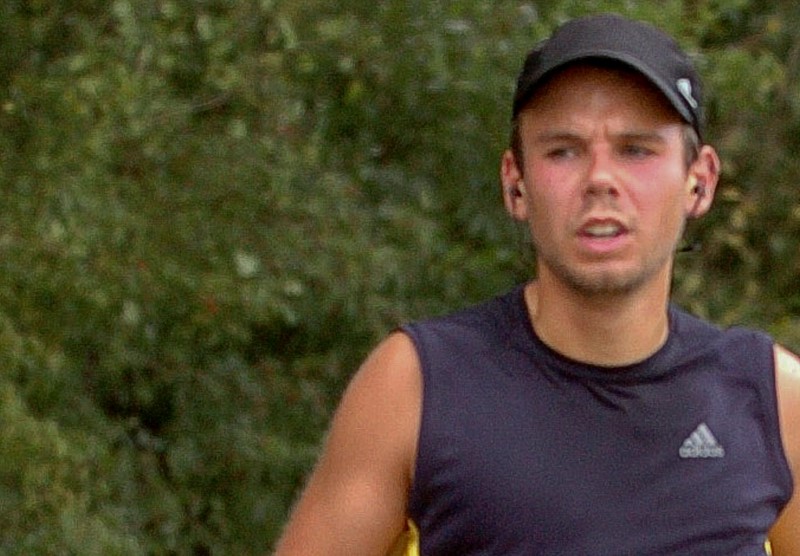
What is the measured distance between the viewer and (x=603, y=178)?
2590 mm

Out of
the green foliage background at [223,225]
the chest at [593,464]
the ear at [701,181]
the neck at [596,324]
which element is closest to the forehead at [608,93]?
the ear at [701,181]

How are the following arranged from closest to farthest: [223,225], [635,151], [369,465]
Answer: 1. [369,465]
2. [635,151]
3. [223,225]

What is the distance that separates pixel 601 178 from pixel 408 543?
0.53 m

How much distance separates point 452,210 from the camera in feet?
15.9

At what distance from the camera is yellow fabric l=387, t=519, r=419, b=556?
2.58 metres

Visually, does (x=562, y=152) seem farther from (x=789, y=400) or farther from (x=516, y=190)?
(x=789, y=400)

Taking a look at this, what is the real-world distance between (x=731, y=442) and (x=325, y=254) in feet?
6.48

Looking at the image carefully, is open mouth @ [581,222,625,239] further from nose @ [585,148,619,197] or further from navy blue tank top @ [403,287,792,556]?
navy blue tank top @ [403,287,792,556]

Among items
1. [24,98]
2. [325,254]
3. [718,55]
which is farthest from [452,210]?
[24,98]

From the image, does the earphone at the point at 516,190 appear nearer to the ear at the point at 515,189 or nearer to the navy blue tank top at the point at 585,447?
the ear at the point at 515,189

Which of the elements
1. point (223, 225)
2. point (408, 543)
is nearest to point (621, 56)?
point (408, 543)

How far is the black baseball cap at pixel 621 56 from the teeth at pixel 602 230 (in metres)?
0.19

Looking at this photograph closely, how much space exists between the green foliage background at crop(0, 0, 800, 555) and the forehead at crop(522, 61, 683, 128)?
1.75m

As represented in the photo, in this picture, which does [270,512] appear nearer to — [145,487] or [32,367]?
[145,487]
